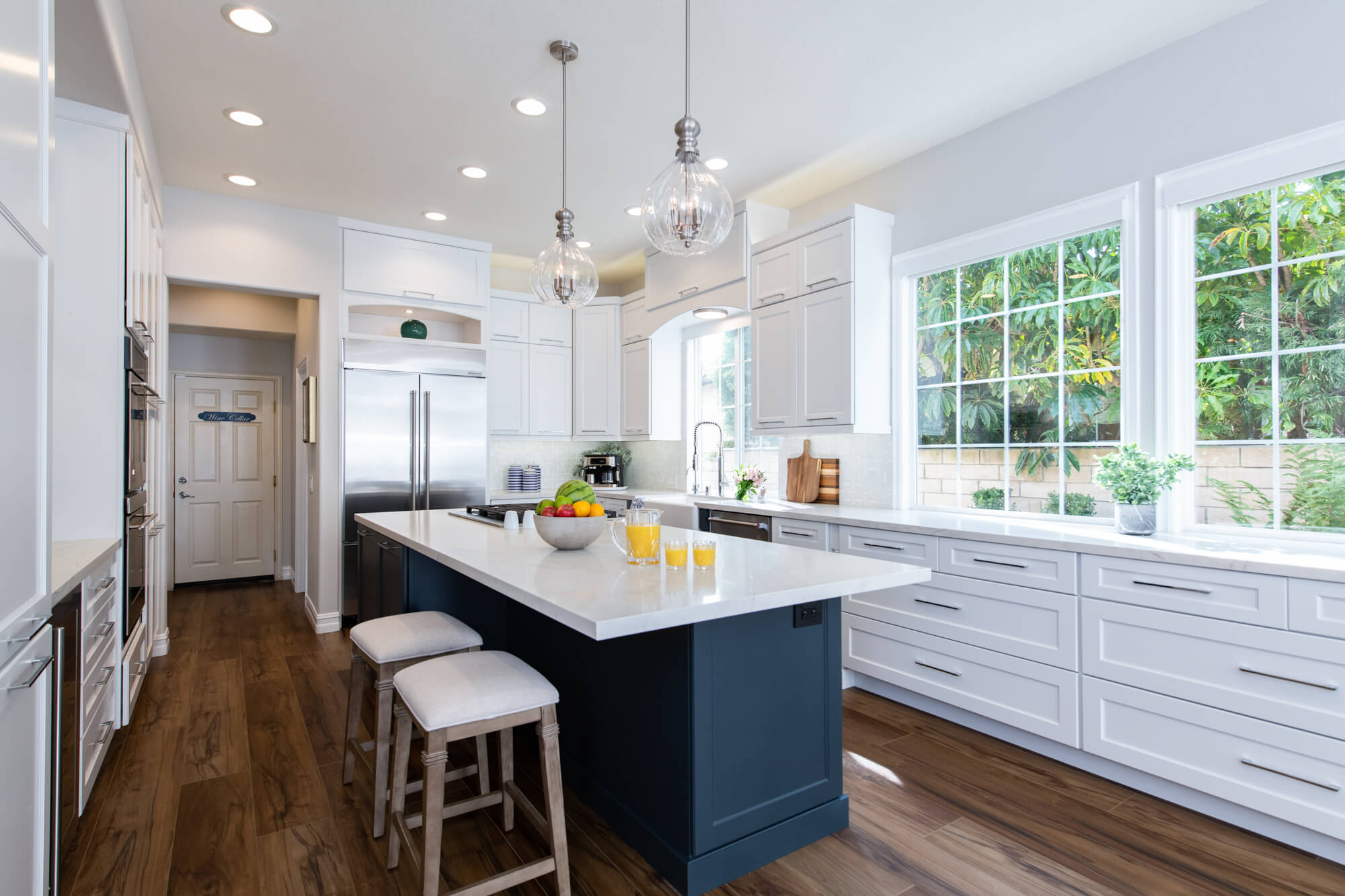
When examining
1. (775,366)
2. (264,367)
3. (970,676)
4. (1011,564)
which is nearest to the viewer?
(1011,564)

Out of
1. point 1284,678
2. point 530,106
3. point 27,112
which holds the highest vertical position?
point 530,106

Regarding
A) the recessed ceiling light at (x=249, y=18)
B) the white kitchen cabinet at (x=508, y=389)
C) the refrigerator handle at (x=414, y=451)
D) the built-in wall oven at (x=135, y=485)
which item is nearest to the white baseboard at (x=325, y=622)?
the refrigerator handle at (x=414, y=451)

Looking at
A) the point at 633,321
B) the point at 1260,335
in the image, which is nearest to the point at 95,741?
the point at 633,321

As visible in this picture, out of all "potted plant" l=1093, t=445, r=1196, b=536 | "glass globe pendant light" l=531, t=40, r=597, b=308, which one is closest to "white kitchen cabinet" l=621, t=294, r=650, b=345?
"glass globe pendant light" l=531, t=40, r=597, b=308

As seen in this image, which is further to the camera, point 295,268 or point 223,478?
point 223,478

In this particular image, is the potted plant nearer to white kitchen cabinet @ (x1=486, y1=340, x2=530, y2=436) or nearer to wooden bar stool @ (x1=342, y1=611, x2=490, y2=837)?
wooden bar stool @ (x1=342, y1=611, x2=490, y2=837)

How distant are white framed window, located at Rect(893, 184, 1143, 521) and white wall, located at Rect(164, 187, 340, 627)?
3.62 meters

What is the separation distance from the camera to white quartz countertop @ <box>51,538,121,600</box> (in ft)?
5.71

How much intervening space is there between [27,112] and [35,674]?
1102mm

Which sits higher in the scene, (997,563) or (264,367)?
(264,367)

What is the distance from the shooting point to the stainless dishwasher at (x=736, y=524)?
153 inches

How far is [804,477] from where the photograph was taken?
4262mm

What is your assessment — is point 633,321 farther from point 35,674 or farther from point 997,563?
point 35,674

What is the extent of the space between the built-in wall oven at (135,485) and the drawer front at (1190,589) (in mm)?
3725
